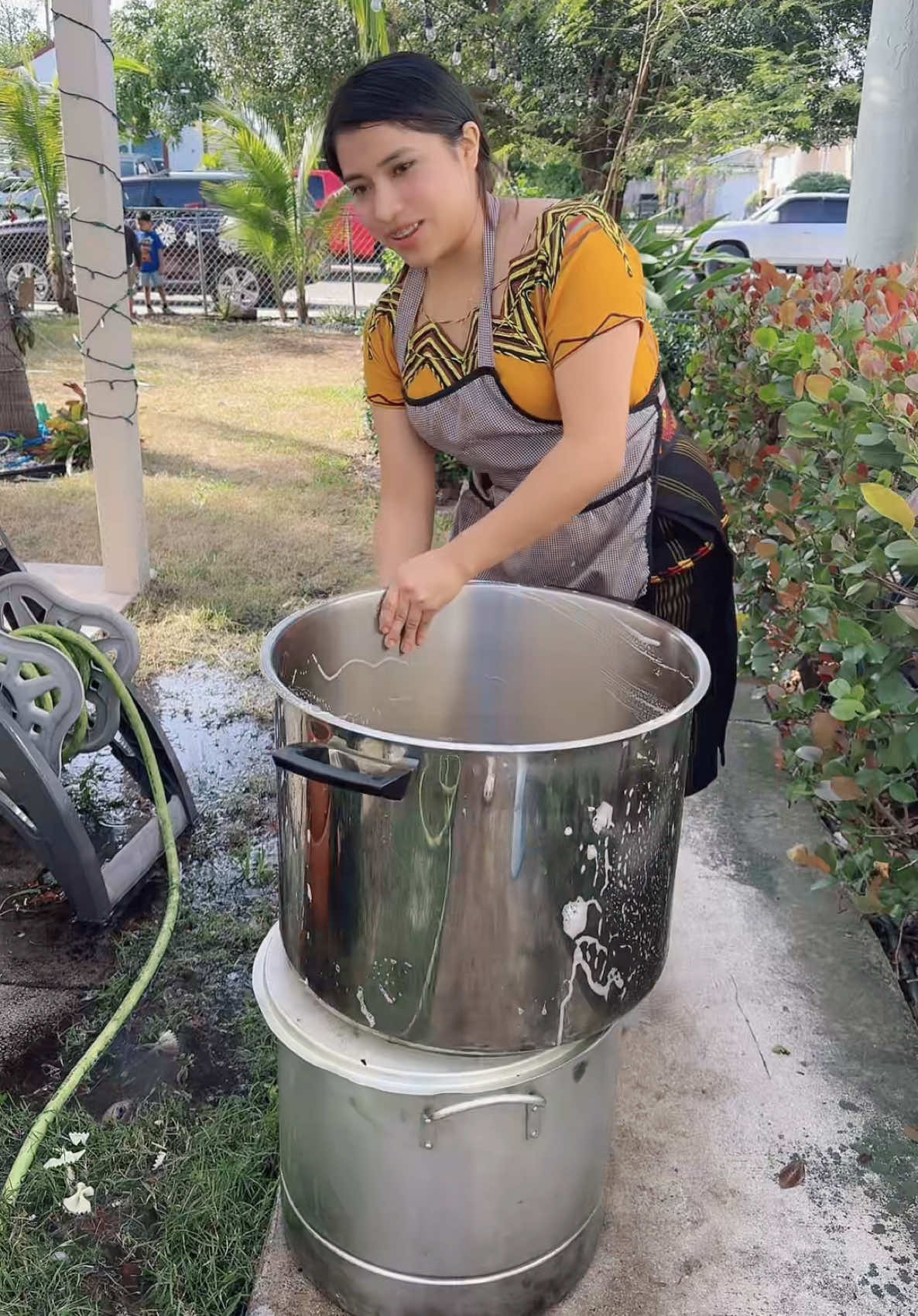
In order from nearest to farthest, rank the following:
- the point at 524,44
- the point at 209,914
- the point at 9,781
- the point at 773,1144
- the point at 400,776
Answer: the point at 400,776 → the point at 773,1144 → the point at 9,781 → the point at 209,914 → the point at 524,44

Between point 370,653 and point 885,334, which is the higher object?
point 885,334

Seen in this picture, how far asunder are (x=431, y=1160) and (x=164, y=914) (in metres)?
1.42

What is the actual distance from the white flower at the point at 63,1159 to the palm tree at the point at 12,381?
6257mm

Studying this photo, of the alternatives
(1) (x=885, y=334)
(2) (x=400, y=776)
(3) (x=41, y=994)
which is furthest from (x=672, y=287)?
(2) (x=400, y=776)

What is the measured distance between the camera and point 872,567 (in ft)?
5.84

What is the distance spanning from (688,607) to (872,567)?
12.7 inches

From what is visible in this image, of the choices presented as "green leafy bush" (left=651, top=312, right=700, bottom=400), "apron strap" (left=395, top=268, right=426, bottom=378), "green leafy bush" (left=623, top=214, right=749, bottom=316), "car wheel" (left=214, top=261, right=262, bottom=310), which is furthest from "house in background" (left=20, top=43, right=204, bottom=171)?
"apron strap" (left=395, top=268, right=426, bottom=378)

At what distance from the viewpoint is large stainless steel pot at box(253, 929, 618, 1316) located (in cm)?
140

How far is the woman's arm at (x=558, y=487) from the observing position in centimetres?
143

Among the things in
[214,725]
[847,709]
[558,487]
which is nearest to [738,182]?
[214,725]

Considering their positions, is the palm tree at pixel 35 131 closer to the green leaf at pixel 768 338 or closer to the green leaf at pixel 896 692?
the green leaf at pixel 768 338

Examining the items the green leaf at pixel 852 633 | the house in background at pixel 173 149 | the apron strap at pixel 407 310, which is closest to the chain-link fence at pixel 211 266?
the apron strap at pixel 407 310

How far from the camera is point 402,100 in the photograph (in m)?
1.45

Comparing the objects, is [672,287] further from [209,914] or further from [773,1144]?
[773,1144]
